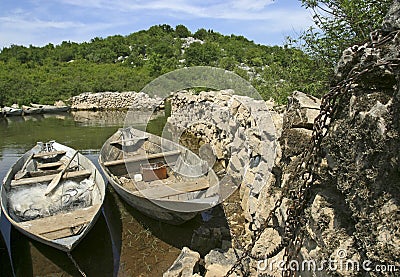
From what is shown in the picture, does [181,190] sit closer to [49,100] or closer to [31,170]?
[31,170]

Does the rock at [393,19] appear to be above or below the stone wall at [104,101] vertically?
above

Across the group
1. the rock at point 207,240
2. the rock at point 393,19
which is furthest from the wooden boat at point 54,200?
the rock at point 393,19

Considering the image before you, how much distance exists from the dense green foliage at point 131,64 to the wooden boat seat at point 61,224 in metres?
4.01

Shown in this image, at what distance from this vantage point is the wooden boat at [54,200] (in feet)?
14.6

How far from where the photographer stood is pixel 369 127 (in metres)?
1.58

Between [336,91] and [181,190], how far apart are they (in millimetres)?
3685

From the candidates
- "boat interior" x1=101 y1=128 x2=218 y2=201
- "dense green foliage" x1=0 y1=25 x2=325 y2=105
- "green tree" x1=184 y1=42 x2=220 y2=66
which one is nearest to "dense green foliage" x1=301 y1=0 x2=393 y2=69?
"dense green foliage" x1=0 y1=25 x2=325 y2=105

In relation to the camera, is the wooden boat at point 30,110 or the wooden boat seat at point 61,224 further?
the wooden boat at point 30,110

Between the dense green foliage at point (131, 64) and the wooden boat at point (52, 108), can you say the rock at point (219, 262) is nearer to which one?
the dense green foliage at point (131, 64)

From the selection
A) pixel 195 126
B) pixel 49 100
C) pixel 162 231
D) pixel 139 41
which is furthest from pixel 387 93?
pixel 139 41

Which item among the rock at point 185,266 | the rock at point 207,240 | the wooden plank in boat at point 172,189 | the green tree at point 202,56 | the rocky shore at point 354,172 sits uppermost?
the rocky shore at point 354,172

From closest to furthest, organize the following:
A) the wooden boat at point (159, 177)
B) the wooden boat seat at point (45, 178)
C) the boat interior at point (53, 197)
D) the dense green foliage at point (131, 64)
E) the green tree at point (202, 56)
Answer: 1. the boat interior at point (53, 197)
2. the wooden boat at point (159, 177)
3. the wooden boat seat at point (45, 178)
4. the dense green foliage at point (131, 64)
5. the green tree at point (202, 56)

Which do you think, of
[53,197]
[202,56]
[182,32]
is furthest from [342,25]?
[182,32]

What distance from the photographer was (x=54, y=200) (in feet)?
18.7
